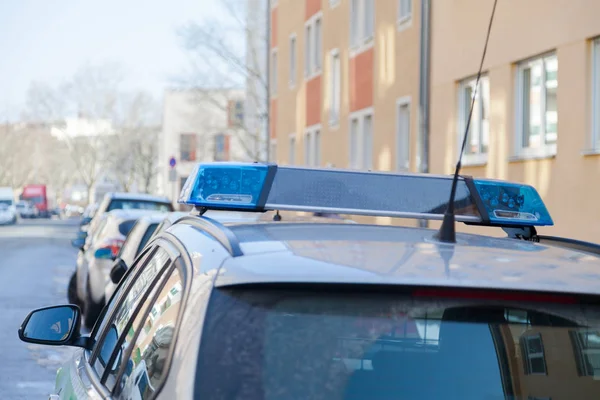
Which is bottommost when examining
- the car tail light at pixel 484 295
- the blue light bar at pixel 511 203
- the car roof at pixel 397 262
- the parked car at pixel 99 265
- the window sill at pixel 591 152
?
the parked car at pixel 99 265

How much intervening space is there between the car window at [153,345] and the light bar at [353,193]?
64 centimetres

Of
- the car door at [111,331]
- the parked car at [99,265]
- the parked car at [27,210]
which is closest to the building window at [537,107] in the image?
the parked car at [99,265]

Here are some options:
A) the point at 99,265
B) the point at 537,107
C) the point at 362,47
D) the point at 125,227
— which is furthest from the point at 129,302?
the point at 362,47

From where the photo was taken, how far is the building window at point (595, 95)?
569 inches

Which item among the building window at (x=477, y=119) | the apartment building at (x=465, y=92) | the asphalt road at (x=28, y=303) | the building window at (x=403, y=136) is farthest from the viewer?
the building window at (x=403, y=136)

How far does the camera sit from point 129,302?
371 centimetres

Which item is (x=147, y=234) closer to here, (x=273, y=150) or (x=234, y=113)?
(x=273, y=150)

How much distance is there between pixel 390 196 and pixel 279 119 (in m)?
35.0

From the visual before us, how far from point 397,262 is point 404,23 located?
21248 millimetres

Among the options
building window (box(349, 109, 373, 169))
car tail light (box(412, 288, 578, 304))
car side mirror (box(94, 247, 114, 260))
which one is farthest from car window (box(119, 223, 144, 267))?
building window (box(349, 109, 373, 169))

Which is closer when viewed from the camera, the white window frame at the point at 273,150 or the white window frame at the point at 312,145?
the white window frame at the point at 312,145

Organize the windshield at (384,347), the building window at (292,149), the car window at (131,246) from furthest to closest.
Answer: the building window at (292,149) → the car window at (131,246) → the windshield at (384,347)

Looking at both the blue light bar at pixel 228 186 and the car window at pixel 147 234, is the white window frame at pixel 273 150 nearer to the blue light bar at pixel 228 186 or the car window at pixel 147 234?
Result: the car window at pixel 147 234

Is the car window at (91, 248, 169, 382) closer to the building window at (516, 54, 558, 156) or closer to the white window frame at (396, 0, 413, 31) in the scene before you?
the building window at (516, 54, 558, 156)
